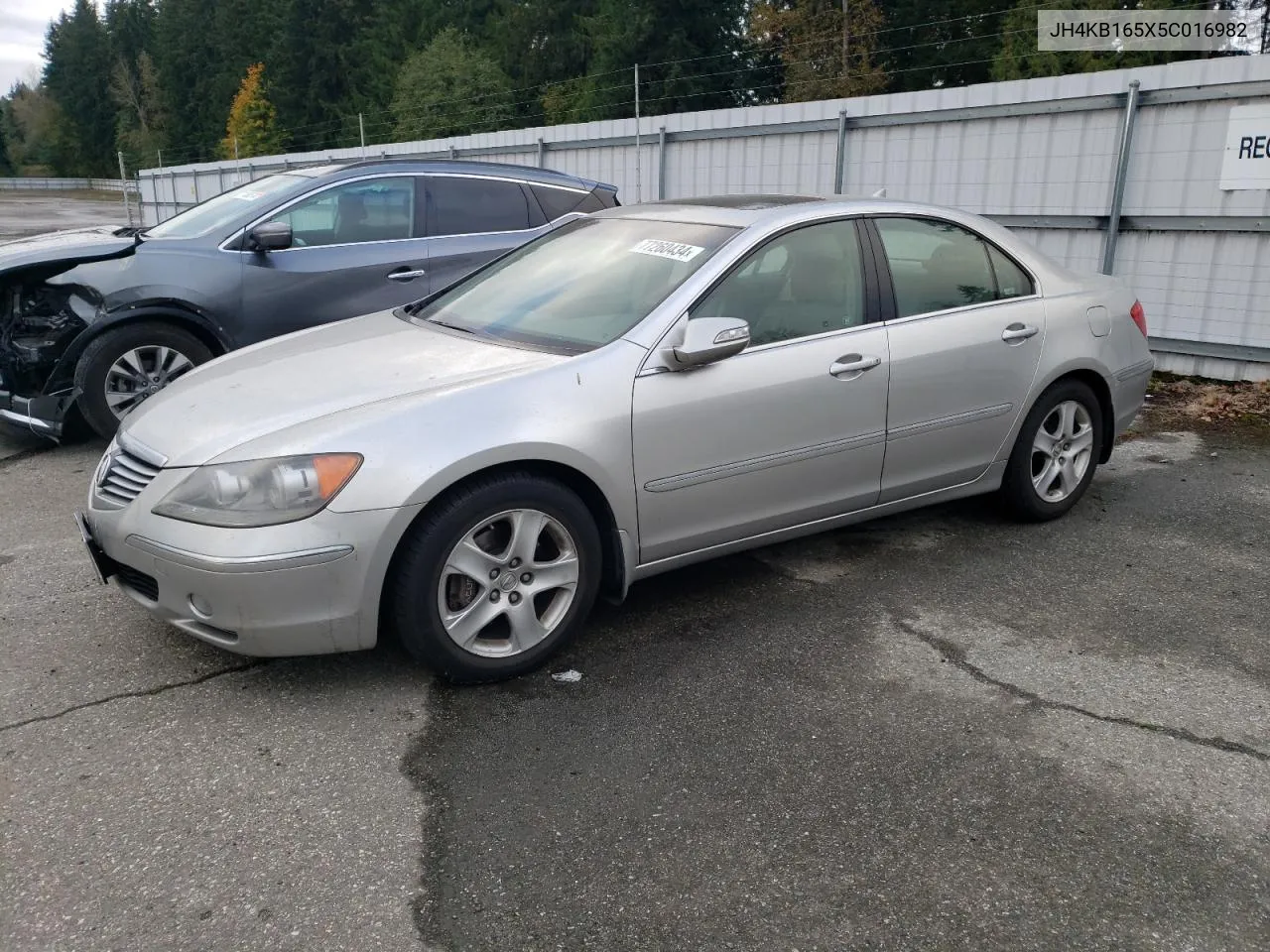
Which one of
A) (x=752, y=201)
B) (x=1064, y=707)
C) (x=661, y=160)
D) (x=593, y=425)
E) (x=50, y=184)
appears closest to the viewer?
(x=1064, y=707)

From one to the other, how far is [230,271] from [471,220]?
1.61 metres

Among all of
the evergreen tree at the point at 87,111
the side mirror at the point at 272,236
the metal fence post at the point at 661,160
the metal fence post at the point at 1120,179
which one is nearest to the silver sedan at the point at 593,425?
the side mirror at the point at 272,236

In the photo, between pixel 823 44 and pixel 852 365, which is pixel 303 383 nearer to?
pixel 852 365

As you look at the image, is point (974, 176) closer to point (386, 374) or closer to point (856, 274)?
point (856, 274)

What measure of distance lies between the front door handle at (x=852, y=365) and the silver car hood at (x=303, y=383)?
1105 millimetres

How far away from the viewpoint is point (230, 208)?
6.84 meters

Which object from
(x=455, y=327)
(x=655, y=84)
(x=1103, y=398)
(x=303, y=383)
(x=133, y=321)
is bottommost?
(x=1103, y=398)

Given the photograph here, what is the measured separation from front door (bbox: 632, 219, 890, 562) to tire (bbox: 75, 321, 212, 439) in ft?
12.0

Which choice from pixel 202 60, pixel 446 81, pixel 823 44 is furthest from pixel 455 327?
pixel 202 60

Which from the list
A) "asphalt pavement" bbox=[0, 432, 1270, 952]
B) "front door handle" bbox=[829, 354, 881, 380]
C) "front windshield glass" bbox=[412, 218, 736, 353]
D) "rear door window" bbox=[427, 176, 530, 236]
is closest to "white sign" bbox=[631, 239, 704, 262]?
"front windshield glass" bbox=[412, 218, 736, 353]

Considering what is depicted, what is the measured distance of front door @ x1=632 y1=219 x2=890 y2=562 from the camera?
3.67 m

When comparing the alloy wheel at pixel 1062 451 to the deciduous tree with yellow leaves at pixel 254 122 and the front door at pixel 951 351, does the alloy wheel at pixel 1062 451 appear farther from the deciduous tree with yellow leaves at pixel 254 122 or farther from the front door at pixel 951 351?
the deciduous tree with yellow leaves at pixel 254 122

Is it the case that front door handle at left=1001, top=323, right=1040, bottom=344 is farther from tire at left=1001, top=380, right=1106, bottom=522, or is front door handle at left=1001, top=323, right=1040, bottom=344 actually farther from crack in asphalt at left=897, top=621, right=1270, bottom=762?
crack in asphalt at left=897, top=621, right=1270, bottom=762

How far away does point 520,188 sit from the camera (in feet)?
24.0
